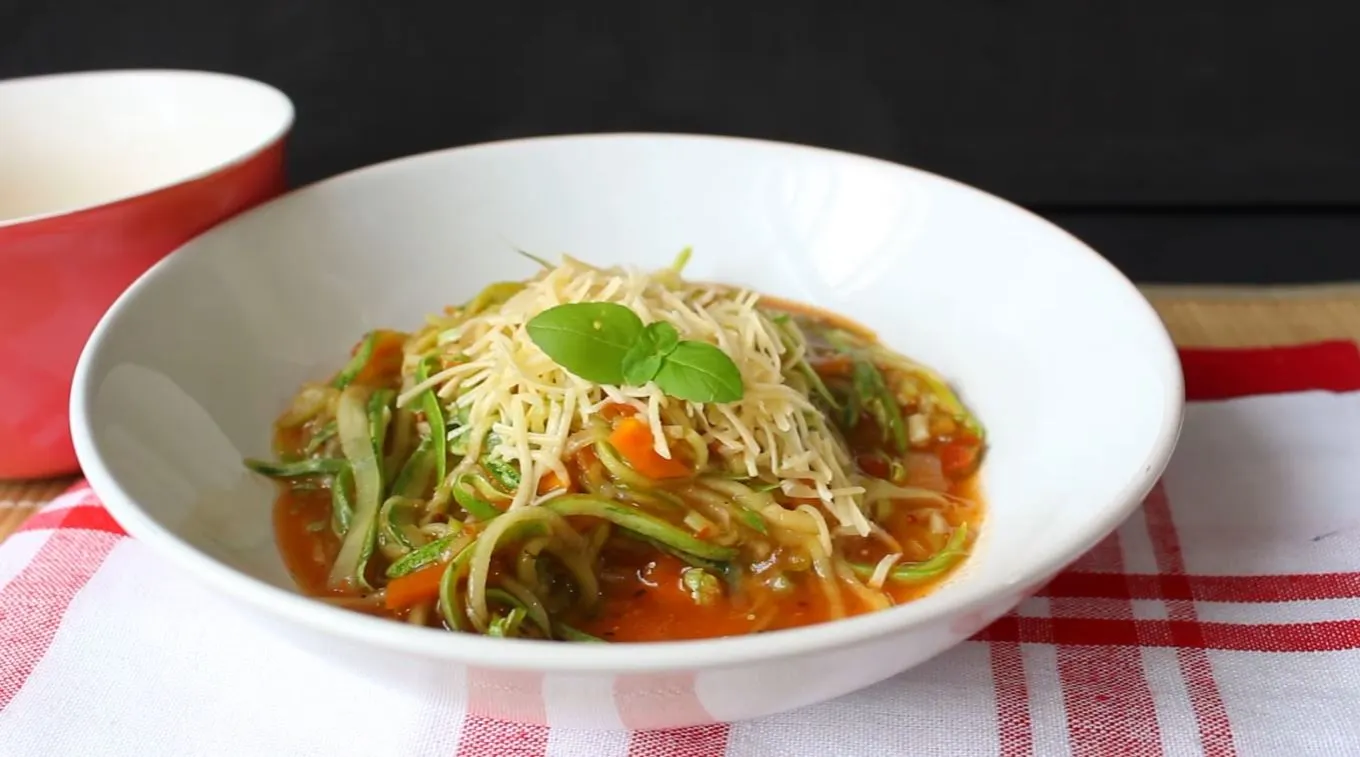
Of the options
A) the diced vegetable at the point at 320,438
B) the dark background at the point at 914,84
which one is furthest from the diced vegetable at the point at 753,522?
the dark background at the point at 914,84

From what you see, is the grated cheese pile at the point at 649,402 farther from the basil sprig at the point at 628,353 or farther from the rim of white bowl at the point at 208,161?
the rim of white bowl at the point at 208,161

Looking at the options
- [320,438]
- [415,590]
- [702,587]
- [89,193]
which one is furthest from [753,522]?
[89,193]

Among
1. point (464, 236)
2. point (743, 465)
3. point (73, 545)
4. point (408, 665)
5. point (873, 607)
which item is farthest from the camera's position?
point (464, 236)

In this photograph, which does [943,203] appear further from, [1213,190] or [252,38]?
[252,38]

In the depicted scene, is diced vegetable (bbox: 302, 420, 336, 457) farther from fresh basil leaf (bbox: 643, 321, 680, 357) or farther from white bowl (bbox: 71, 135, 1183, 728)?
fresh basil leaf (bbox: 643, 321, 680, 357)

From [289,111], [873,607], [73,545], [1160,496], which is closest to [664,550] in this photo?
[873,607]

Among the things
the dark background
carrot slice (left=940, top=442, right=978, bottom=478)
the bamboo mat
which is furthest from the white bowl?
the dark background
